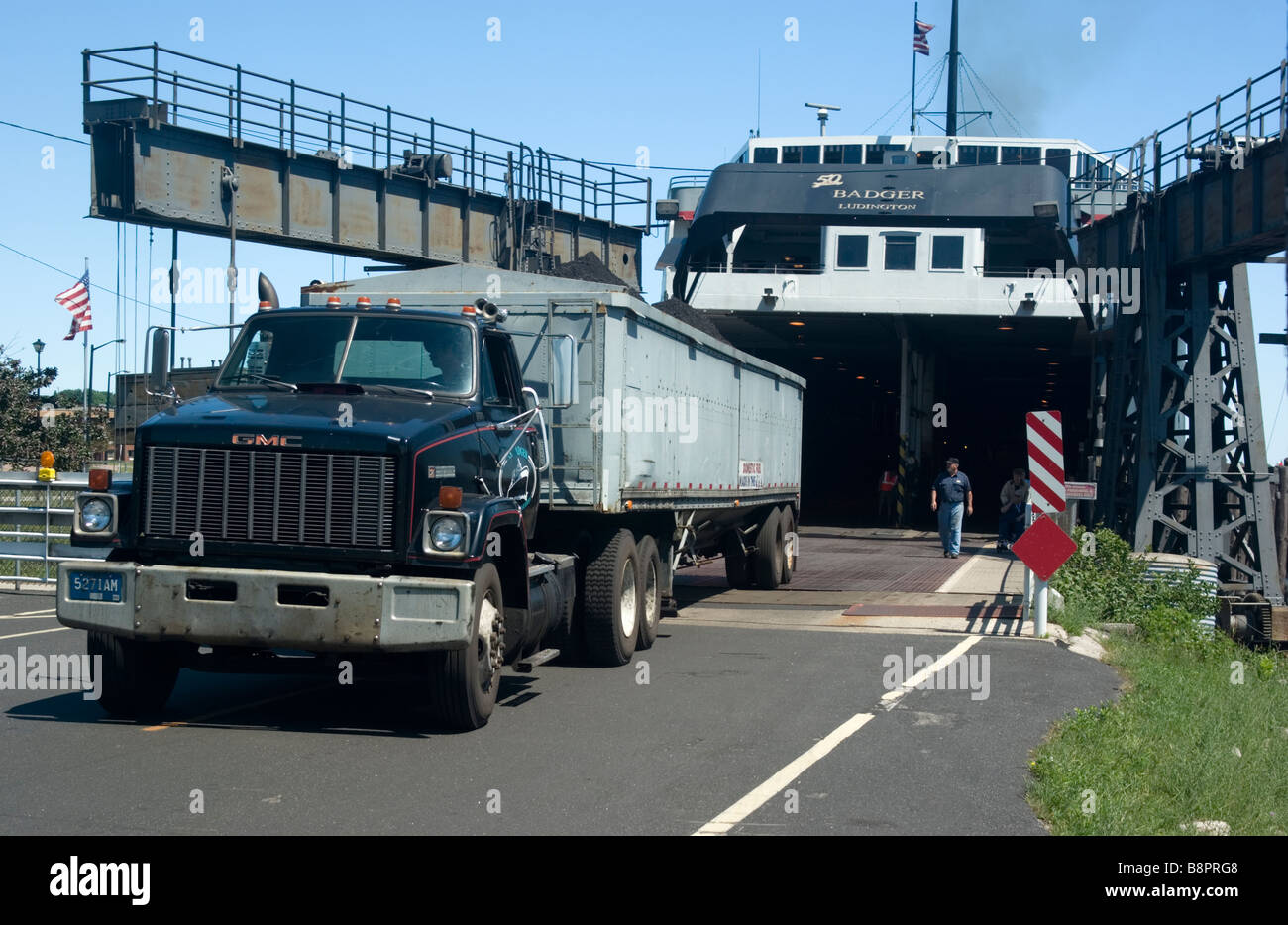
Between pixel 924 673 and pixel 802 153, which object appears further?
pixel 802 153

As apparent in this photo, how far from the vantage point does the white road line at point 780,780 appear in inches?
263

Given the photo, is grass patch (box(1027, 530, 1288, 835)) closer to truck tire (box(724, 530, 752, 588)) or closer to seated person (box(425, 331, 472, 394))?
seated person (box(425, 331, 472, 394))

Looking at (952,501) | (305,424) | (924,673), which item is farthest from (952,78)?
(305,424)

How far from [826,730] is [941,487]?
1737 cm

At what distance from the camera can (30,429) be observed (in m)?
31.3

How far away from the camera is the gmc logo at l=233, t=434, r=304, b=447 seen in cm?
845

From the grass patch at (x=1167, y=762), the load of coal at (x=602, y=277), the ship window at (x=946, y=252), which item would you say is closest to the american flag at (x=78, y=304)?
the load of coal at (x=602, y=277)

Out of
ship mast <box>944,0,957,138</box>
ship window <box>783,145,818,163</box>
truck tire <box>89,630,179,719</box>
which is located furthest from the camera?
ship mast <box>944,0,957,138</box>

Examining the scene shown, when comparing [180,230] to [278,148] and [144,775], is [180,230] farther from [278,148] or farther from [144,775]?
[144,775]

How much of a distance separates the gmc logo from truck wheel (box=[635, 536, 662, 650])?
499 cm

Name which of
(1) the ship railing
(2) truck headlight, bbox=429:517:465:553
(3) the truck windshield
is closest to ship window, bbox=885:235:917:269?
(1) the ship railing

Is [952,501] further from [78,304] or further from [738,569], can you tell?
[78,304]

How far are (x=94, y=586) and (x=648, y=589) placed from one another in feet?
20.1

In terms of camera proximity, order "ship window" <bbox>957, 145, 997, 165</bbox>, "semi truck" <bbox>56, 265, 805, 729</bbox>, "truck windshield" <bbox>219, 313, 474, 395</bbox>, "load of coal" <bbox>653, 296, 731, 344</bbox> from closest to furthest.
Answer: "semi truck" <bbox>56, 265, 805, 729</bbox>
"truck windshield" <bbox>219, 313, 474, 395</bbox>
"load of coal" <bbox>653, 296, 731, 344</bbox>
"ship window" <bbox>957, 145, 997, 165</bbox>
